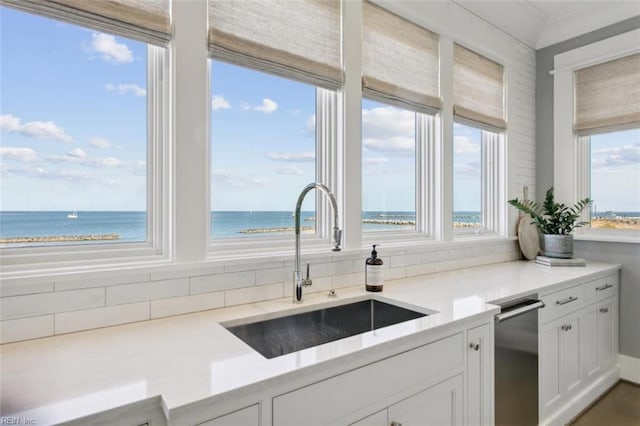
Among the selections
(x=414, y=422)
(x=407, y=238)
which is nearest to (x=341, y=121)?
(x=407, y=238)

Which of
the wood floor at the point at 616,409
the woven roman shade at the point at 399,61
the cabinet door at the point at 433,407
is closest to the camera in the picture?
the cabinet door at the point at 433,407

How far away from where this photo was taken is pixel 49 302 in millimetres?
1229

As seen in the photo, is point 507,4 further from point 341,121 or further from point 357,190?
point 357,190

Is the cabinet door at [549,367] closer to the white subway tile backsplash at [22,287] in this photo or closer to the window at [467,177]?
the window at [467,177]

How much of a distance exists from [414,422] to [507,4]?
298cm

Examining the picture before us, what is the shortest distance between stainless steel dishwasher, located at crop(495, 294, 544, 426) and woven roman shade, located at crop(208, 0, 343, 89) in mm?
1519

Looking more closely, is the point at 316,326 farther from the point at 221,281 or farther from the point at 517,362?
the point at 517,362

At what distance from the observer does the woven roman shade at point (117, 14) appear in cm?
123

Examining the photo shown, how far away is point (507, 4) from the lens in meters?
2.76

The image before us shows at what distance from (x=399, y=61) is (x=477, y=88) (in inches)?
35.1

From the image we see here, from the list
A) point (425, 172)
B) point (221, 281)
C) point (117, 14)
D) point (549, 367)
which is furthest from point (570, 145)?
point (117, 14)

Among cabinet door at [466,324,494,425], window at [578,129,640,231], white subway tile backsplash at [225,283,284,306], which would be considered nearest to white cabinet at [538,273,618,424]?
window at [578,129,640,231]

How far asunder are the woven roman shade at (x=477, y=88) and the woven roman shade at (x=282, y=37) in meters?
1.14

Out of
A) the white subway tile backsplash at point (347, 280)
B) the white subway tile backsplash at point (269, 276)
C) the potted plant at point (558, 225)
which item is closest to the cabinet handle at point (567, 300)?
the potted plant at point (558, 225)
